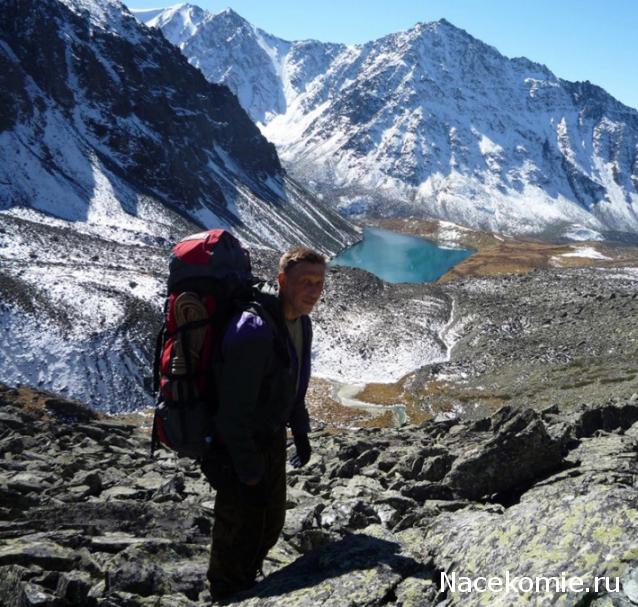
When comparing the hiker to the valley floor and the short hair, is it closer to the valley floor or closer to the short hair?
the short hair

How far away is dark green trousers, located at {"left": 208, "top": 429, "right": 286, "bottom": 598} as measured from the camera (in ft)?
21.8

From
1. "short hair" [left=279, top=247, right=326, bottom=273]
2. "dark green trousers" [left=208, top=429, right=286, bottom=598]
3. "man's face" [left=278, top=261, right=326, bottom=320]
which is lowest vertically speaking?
"dark green trousers" [left=208, top=429, right=286, bottom=598]

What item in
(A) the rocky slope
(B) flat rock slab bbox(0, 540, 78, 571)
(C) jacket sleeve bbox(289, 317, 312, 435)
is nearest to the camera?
(A) the rocky slope

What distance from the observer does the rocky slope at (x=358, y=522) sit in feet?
17.4

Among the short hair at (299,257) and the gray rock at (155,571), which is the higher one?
the short hair at (299,257)

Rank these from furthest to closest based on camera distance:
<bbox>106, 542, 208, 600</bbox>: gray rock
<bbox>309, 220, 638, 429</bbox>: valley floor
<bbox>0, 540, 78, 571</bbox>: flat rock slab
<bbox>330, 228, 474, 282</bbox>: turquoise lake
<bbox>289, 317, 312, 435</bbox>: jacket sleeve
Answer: <bbox>330, 228, 474, 282</bbox>: turquoise lake
<bbox>309, 220, 638, 429</bbox>: valley floor
<bbox>0, 540, 78, 571</bbox>: flat rock slab
<bbox>106, 542, 208, 600</bbox>: gray rock
<bbox>289, 317, 312, 435</bbox>: jacket sleeve

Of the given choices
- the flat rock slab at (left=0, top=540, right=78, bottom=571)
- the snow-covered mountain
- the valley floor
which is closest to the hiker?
the flat rock slab at (left=0, top=540, right=78, bottom=571)

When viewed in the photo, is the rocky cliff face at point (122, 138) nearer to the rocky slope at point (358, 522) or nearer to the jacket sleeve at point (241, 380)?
the rocky slope at point (358, 522)

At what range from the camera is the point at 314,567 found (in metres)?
6.60

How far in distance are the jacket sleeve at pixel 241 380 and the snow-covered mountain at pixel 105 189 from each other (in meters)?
33.3

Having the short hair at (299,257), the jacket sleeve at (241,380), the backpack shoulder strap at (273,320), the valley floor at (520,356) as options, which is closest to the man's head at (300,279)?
the short hair at (299,257)

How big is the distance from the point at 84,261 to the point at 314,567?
174 feet

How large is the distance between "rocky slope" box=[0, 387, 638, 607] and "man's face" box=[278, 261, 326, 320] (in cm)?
284

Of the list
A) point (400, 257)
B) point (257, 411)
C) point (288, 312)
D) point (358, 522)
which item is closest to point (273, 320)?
point (288, 312)
